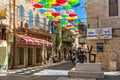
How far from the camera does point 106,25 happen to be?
72.3 feet

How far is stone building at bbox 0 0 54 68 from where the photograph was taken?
2206cm

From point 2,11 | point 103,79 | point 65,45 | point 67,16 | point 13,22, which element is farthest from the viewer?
point 65,45

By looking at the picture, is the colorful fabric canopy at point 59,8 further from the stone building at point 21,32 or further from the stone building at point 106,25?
the stone building at point 106,25

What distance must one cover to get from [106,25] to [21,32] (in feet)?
26.6

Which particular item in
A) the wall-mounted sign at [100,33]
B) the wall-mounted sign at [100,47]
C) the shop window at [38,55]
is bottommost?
the shop window at [38,55]

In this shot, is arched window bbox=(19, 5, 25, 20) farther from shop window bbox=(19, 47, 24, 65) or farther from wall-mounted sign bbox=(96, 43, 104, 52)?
wall-mounted sign bbox=(96, 43, 104, 52)

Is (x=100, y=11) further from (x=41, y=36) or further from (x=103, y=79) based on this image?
(x=41, y=36)

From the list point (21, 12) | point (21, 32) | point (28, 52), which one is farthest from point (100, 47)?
point (28, 52)

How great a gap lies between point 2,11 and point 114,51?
9.64 meters

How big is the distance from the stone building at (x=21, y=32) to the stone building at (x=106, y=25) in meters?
6.17

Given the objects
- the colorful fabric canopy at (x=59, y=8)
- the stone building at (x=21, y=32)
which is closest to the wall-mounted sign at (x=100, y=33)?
the colorful fabric canopy at (x=59, y=8)

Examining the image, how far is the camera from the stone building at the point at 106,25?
21.6 metres

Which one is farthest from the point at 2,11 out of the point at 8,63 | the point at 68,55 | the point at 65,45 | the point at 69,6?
the point at 68,55

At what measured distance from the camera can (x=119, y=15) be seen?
21578 mm
